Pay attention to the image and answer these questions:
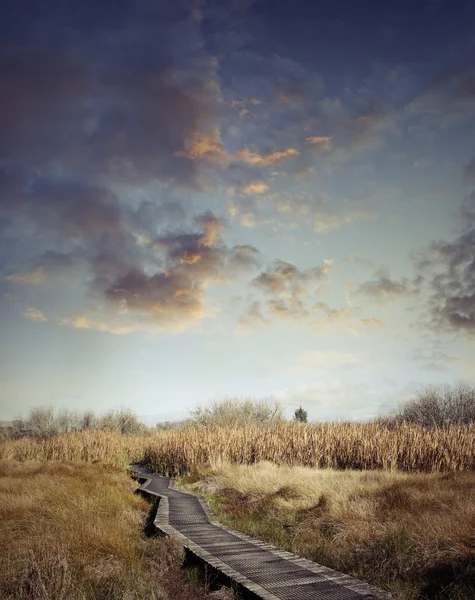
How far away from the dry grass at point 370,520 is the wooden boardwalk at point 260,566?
957 millimetres

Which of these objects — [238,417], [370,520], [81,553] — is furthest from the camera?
[238,417]

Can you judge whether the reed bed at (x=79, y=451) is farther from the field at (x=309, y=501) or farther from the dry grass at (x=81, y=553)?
the dry grass at (x=81, y=553)

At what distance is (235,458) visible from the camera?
24344 mm

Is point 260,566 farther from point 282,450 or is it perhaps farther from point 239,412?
point 239,412

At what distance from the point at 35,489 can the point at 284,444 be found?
41.5 ft

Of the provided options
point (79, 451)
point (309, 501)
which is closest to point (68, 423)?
point (79, 451)

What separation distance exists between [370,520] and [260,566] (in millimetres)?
4126

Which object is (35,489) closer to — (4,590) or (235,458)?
(4,590)

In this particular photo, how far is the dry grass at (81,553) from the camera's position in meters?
6.82

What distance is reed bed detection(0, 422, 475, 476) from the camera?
20.8m

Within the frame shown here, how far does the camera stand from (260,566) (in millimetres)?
7582

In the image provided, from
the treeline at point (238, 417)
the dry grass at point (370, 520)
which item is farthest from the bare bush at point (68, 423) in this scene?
the dry grass at point (370, 520)

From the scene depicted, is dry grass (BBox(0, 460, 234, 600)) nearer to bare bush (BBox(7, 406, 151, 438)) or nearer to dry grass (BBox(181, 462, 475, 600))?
dry grass (BBox(181, 462, 475, 600))

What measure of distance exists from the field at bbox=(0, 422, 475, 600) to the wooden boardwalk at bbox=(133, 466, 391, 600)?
2.28 ft
